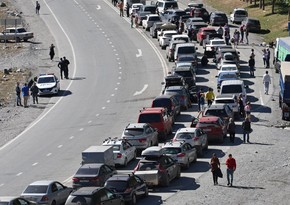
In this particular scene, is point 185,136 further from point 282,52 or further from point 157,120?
point 282,52

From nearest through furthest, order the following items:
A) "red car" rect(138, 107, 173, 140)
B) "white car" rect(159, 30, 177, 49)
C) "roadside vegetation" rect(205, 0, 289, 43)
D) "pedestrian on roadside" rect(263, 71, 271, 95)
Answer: "red car" rect(138, 107, 173, 140) → "pedestrian on roadside" rect(263, 71, 271, 95) → "white car" rect(159, 30, 177, 49) → "roadside vegetation" rect(205, 0, 289, 43)

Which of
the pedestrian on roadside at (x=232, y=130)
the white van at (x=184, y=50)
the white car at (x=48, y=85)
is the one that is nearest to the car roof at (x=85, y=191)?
the pedestrian on roadside at (x=232, y=130)

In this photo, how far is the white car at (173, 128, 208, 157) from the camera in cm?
4612

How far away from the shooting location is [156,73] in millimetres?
71562

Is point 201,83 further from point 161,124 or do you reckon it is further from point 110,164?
point 110,164

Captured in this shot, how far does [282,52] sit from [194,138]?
23643 millimetres

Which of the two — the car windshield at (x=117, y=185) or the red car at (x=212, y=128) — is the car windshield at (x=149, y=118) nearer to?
the red car at (x=212, y=128)

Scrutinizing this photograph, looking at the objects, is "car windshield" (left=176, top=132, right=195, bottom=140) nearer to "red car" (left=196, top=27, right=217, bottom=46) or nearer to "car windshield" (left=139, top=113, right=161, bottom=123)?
"car windshield" (left=139, top=113, right=161, bottom=123)

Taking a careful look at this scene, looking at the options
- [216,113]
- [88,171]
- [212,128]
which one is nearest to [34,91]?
[216,113]

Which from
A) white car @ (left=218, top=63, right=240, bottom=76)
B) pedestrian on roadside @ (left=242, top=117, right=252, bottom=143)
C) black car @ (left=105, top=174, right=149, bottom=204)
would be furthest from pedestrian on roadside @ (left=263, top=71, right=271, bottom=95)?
black car @ (left=105, top=174, right=149, bottom=204)

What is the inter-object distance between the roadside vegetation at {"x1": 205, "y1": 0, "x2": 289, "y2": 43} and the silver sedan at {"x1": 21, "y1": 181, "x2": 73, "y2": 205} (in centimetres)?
5096

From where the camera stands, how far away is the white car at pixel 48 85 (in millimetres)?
66062

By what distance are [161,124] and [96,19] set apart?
53.0m

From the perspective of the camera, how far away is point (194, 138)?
4619cm
